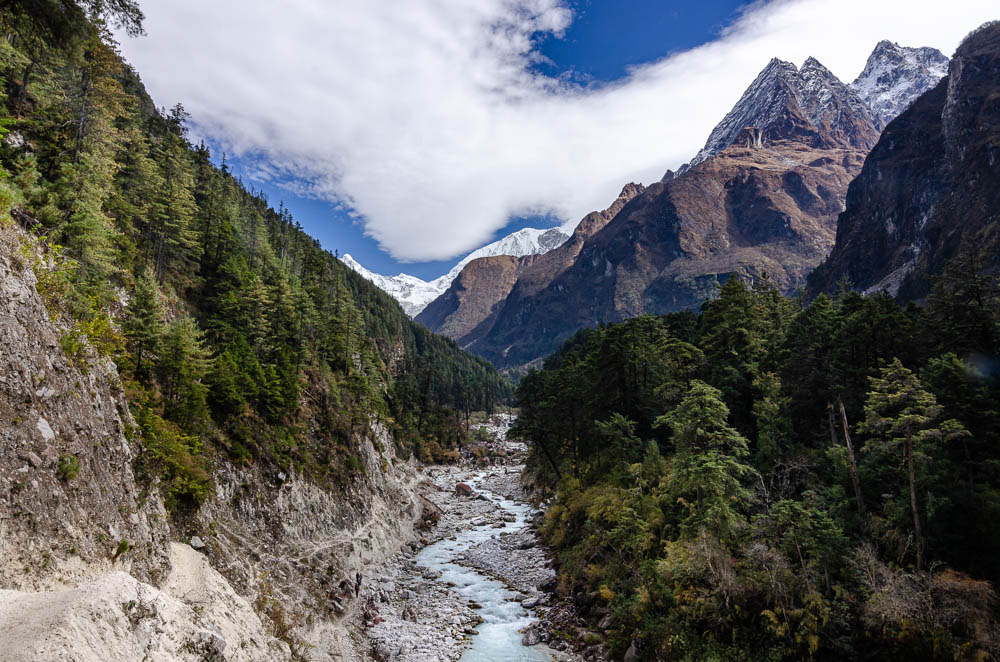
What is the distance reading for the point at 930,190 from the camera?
13538 cm

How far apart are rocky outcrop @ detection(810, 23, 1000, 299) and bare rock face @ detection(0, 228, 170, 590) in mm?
114602

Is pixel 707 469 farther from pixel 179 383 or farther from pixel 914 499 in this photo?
pixel 179 383

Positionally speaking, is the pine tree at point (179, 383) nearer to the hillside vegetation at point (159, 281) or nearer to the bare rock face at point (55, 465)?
the hillside vegetation at point (159, 281)

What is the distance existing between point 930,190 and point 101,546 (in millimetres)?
191632

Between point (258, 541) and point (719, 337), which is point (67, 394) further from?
point (719, 337)

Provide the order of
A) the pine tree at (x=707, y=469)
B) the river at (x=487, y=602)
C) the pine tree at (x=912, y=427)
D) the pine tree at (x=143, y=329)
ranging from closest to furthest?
the pine tree at (x=912, y=427) → the pine tree at (x=143, y=329) → the pine tree at (x=707, y=469) → the river at (x=487, y=602)

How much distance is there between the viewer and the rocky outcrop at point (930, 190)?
103250mm

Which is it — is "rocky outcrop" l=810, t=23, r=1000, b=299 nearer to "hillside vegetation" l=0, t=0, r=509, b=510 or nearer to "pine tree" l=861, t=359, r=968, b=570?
"pine tree" l=861, t=359, r=968, b=570

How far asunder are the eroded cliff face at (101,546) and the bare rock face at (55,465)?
0.11 feet

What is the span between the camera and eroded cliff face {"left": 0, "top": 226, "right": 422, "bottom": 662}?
916 cm

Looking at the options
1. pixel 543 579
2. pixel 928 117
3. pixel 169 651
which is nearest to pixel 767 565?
pixel 543 579

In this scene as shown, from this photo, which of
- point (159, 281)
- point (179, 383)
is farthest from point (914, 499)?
point (159, 281)

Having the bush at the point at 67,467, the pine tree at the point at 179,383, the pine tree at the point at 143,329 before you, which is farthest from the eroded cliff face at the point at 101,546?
the pine tree at the point at 143,329

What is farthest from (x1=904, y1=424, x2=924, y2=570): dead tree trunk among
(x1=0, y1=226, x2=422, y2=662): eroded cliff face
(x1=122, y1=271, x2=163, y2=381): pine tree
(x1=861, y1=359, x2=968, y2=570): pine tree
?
(x1=122, y1=271, x2=163, y2=381): pine tree
